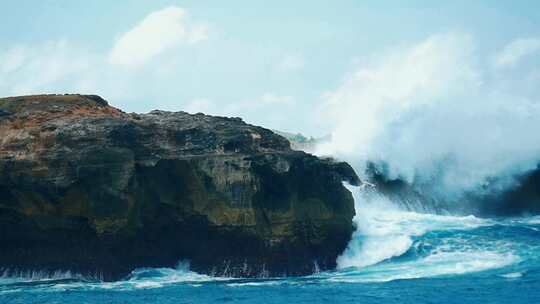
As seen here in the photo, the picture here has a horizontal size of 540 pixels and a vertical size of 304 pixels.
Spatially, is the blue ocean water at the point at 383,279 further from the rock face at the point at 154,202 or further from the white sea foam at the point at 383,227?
the rock face at the point at 154,202

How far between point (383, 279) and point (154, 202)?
10.8 metres

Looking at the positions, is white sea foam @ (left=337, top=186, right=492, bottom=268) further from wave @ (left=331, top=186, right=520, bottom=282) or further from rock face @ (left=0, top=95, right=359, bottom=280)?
rock face @ (left=0, top=95, right=359, bottom=280)

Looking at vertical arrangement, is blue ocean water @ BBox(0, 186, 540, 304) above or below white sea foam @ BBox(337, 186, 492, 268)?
below

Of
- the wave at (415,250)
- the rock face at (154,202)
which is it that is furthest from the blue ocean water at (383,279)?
the rock face at (154,202)

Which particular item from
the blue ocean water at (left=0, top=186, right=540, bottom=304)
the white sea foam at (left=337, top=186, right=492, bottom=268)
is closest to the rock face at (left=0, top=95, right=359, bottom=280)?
the blue ocean water at (left=0, top=186, right=540, bottom=304)

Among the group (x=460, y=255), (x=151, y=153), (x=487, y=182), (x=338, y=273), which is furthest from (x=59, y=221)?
(x=487, y=182)

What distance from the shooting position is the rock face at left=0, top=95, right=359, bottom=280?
30.0m

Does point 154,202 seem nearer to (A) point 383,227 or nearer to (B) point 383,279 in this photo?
(B) point 383,279

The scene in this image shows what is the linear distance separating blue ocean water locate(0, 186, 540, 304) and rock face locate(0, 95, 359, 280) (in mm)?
950

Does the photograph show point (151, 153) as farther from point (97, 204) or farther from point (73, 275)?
point (73, 275)

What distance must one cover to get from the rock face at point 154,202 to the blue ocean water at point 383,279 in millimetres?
950

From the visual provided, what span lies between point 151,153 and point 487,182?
26.4 metres

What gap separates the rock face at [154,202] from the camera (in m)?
30.0

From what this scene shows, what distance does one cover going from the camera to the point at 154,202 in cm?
3148
